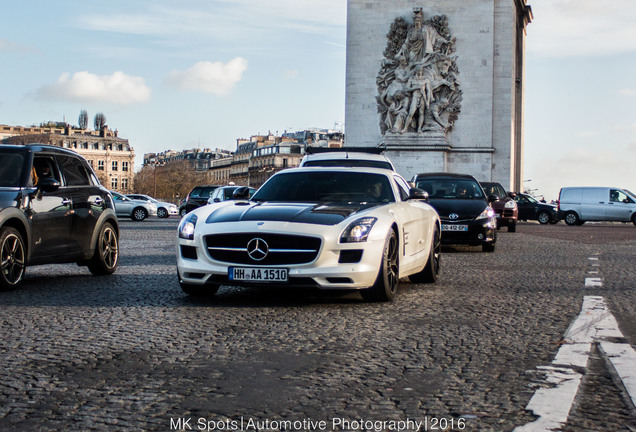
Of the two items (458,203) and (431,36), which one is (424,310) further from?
(431,36)

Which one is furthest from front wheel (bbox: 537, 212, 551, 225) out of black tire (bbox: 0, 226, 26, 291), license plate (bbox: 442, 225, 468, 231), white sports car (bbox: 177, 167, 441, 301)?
black tire (bbox: 0, 226, 26, 291)

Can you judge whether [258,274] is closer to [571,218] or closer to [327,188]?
[327,188]

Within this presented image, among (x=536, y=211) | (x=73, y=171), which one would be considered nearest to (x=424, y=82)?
(x=536, y=211)

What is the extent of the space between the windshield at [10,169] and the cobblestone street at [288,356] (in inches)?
44.4

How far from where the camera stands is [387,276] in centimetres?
869

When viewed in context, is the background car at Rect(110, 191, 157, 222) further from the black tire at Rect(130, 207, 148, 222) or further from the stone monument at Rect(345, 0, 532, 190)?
the stone monument at Rect(345, 0, 532, 190)

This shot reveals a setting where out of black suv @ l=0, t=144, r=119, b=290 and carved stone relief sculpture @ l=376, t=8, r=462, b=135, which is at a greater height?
carved stone relief sculpture @ l=376, t=8, r=462, b=135

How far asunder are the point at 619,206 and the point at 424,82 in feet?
33.6

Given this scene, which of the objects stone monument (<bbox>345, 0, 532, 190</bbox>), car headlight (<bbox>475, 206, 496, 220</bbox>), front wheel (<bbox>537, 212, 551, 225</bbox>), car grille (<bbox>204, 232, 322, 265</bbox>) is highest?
stone monument (<bbox>345, 0, 532, 190</bbox>)

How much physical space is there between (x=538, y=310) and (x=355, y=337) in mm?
2389

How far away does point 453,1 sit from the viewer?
4053 centimetres

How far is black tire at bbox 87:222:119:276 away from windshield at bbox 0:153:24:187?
1416 mm

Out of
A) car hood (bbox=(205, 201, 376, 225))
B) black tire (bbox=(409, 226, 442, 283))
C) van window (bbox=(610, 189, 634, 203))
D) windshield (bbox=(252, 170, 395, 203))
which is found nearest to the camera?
car hood (bbox=(205, 201, 376, 225))

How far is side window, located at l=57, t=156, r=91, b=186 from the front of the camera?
11266mm
